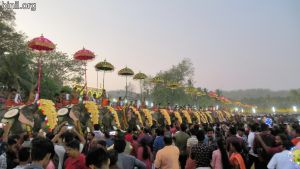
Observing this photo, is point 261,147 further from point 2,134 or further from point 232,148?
point 2,134

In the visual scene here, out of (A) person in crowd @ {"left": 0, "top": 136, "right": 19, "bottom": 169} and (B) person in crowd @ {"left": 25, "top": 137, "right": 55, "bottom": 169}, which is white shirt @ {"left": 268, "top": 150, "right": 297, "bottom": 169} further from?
(A) person in crowd @ {"left": 0, "top": 136, "right": 19, "bottom": 169}

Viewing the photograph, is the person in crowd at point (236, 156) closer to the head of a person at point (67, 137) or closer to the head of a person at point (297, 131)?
the head of a person at point (297, 131)

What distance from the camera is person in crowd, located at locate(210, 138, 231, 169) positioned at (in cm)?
655

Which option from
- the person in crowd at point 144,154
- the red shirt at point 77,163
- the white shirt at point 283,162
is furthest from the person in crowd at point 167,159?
the red shirt at point 77,163

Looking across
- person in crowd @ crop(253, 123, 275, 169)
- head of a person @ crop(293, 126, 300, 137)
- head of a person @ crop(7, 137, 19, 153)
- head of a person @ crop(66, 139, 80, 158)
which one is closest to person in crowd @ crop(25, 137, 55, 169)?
head of a person @ crop(66, 139, 80, 158)

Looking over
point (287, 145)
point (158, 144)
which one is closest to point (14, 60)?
point (158, 144)

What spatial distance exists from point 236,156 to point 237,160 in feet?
0.29

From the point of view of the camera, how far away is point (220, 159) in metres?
Answer: 6.56

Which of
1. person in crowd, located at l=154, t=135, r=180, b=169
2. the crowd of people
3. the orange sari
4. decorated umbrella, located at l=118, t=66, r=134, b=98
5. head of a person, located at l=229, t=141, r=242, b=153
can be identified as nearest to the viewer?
the crowd of people

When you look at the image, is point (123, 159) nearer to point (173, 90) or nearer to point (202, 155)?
point (202, 155)

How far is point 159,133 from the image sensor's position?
369 inches

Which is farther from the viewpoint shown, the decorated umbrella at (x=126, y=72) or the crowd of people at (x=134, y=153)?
the decorated umbrella at (x=126, y=72)

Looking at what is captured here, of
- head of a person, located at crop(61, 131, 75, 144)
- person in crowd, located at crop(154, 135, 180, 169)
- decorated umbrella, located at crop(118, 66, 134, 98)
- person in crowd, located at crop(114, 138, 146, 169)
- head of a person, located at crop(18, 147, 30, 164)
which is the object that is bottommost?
person in crowd, located at crop(154, 135, 180, 169)

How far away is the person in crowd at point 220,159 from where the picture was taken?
21.5ft
